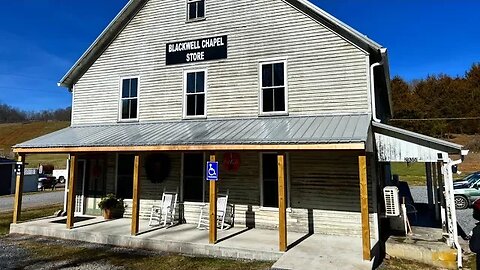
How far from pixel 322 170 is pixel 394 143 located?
2.06m

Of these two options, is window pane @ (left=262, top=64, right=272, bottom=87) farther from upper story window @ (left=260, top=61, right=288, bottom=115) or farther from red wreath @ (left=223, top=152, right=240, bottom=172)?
red wreath @ (left=223, top=152, right=240, bottom=172)

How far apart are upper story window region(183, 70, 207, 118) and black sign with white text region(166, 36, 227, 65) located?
1.72ft

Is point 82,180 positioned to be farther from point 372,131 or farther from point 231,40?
point 372,131

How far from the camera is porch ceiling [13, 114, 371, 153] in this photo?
7820mm

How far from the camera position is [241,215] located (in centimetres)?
1052

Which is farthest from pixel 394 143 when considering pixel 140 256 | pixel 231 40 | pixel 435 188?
pixel 140 256

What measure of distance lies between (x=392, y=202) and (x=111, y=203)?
29.9 ft

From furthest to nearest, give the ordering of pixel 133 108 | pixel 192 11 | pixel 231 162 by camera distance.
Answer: pixel 133 108 → pixel 192 11 → pixel 231 162

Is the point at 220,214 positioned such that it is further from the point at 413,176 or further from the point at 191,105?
the point at 413,176

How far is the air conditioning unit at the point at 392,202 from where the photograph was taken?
346 inches

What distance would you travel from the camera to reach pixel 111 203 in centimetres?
1202

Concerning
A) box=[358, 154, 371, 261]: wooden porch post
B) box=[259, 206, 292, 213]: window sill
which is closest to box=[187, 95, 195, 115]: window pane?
box=[259, 206, 292, 213]: window sill

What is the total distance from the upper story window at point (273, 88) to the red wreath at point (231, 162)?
1601 mm

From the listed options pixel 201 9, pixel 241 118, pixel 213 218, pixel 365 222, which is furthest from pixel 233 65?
pixel 365 222
